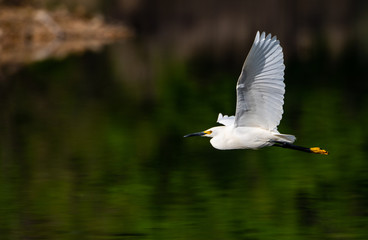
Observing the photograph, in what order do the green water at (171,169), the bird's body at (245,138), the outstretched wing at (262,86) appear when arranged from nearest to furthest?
the outstretched wing at (262,86)
the bird's body at (245,138)
the green water at (171,169)

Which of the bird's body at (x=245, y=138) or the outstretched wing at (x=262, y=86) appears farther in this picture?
the bird's body at (x=245, y=138)

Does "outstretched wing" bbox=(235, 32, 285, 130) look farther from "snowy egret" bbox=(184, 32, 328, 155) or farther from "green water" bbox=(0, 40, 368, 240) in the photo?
"green water" bbox=(0, 40, 368, 240)

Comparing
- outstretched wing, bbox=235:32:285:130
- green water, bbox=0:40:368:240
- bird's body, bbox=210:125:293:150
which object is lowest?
green water, bbox=0:40:368:240

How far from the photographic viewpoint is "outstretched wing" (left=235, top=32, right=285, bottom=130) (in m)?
6.04

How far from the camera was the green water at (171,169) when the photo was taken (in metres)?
7.77

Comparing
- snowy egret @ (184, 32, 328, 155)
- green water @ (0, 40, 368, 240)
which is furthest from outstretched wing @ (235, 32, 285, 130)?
green water @ (0, 40, 368, 240)

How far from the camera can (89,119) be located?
14109mm

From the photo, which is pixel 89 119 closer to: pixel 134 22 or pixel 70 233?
pixel 70 233

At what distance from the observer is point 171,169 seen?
9.88 meters

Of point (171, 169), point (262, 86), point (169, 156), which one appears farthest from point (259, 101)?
point (169, 156)

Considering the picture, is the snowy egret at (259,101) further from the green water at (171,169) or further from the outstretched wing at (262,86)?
the green water at (171,169)

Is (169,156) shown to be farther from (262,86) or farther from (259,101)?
(262,86)

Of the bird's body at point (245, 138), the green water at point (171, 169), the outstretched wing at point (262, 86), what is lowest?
the green water at point (171, 169)

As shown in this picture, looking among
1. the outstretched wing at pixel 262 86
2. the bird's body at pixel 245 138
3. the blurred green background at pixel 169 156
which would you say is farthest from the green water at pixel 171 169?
the outstretched wing at pixel 262 86
